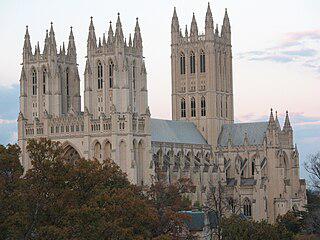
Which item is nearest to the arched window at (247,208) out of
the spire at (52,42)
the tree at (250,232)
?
the spire at (52,42)

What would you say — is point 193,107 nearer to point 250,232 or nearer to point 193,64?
point 193,64

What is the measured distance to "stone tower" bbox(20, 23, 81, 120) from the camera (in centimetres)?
12100

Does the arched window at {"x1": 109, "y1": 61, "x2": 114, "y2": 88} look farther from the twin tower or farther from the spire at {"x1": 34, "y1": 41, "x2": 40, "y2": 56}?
the spire at {"x1": 34, "y1": 41, "x2": 40, "y2": 56}

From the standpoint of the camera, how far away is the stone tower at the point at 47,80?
121 metres

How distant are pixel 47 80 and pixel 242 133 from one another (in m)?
30.0

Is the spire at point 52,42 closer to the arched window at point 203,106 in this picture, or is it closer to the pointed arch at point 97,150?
the pointed arch at point 97,150

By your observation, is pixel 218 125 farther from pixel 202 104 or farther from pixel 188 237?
pixel 188 237

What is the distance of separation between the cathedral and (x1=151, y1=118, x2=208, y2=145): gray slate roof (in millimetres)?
189

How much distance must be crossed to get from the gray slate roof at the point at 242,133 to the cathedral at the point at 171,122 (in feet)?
0.46

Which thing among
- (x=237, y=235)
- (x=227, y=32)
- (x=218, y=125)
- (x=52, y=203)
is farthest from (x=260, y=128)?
(x=52, y=203)

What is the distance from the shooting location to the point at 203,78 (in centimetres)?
13700

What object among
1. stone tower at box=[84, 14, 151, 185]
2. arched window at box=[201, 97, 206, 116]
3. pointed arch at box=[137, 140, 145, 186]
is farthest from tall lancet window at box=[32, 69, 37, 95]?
arched window at box=[201, 97, 206, 116]

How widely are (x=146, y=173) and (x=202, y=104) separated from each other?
24769 millimetres

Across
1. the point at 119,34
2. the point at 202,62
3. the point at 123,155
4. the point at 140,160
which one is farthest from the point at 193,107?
the point at 123,155
